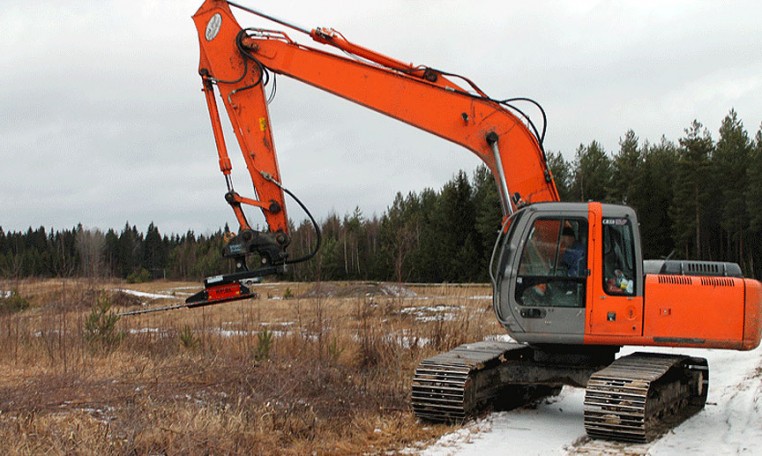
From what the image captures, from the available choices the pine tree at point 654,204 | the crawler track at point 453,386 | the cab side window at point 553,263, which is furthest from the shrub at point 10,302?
the pine tree at point 654,204

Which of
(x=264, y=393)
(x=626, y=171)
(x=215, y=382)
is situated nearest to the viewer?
(x=264, y=393)

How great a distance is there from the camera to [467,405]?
9156 millimetres

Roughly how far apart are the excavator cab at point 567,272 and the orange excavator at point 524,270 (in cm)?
1

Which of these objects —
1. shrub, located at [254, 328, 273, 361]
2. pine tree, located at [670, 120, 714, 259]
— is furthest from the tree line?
shrub, located at [254, 328, 273, 361]

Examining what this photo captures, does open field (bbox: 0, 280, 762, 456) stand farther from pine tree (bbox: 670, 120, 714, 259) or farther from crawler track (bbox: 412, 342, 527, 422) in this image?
pine tree (bbox: 670, 120, 714, 259)

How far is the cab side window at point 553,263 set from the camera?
923 centimetres

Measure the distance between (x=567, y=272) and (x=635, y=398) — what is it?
1612 mm

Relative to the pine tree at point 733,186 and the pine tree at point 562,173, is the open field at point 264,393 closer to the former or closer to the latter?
the pine tree at point 733,186

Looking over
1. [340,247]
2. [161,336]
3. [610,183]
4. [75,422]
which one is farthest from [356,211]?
[75,422]

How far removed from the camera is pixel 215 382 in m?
10.3

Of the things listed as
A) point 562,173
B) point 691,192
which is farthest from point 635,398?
point 562,173

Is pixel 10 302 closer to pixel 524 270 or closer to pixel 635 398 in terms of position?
pixel 524 270

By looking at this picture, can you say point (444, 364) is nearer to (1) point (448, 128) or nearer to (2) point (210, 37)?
(1) point (448, 128)

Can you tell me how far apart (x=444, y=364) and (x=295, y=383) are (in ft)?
5.75
